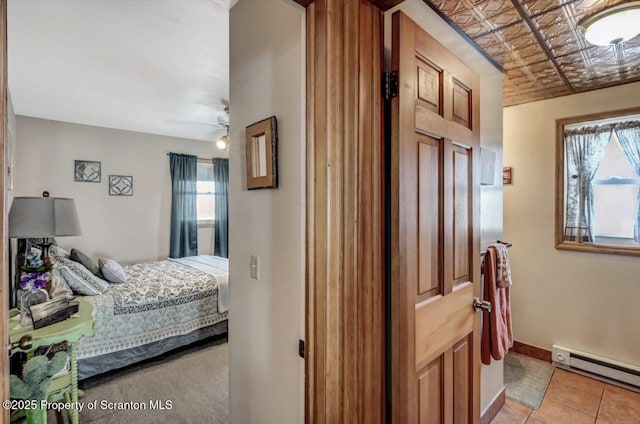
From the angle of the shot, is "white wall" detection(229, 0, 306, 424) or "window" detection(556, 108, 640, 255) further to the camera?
"window" detection(556, 108, 640, 255)

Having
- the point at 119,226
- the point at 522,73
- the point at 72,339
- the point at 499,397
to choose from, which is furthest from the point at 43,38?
the point at 499,397

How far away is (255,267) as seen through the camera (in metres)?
1.41

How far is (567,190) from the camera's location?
271 cm

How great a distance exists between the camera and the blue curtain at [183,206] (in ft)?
16.2

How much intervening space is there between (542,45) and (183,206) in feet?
16.0

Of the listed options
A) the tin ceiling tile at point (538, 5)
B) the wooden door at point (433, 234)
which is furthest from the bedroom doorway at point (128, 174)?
the tin ceiling tile at point (538, 5)

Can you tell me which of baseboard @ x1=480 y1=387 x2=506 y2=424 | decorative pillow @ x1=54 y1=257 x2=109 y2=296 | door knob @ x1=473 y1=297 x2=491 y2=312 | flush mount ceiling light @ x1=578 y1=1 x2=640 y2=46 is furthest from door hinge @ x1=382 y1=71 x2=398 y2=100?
decorative pillow @ x1=54 y1=257 x2=109 y2=296

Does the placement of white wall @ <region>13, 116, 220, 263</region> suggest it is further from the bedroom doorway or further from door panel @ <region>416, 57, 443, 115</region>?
door panel @ <region>416, 57, 443, 115</region>

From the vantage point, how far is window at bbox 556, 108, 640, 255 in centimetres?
246

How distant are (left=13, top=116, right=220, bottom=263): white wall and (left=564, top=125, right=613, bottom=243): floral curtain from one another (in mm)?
5039

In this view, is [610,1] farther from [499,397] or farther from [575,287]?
[499,397]

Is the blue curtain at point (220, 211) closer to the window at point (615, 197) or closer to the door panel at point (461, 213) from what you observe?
the door panel at point (461, 213)

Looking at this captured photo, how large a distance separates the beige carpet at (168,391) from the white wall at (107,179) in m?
2.33

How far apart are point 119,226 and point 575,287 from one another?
18.0ft
